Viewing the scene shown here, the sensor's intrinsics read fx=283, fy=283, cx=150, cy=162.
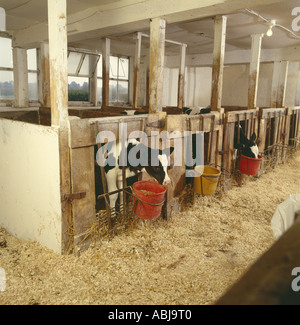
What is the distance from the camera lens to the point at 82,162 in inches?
125

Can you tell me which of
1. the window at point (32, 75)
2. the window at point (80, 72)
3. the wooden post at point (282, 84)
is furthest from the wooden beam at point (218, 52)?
the window at point (80, 72)

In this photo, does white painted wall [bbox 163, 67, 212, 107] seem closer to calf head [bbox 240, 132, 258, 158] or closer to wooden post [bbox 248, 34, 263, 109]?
wooden post [bbox 248, 34, 263, 109]

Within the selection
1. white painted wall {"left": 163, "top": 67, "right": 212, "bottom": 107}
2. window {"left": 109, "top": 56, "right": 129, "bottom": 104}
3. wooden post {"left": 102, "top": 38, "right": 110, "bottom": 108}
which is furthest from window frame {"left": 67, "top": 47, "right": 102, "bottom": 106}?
white painted wall {"left": 163, "top": 67, "right": 212, "bottom": 107}

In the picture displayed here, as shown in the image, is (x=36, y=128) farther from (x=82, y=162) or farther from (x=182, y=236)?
(x=182, y=236)

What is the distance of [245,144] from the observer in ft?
19.4

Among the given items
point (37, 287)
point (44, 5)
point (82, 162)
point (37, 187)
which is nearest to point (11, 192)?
point (37, 187)

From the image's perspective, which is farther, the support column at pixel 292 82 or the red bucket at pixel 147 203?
the support column at pixel 292 82

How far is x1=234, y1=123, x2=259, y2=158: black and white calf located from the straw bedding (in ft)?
5.04

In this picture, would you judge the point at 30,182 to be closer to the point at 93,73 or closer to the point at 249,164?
the point at 249,164

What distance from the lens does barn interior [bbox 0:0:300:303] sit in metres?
3.09

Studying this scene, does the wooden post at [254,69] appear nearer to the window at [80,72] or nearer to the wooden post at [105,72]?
the wooden post at [105,72]

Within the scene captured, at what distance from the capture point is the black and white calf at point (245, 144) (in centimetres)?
571

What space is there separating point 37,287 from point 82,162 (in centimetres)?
132

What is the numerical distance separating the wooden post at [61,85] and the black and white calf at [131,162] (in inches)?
28.7
